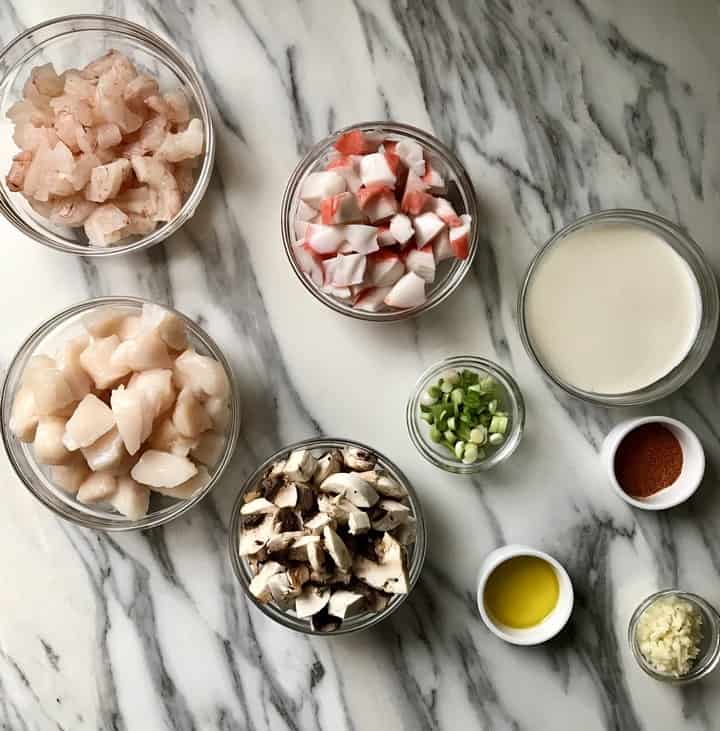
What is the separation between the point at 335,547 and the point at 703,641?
74 centimetres

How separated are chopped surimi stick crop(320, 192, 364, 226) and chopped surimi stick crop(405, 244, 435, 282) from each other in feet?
0.37

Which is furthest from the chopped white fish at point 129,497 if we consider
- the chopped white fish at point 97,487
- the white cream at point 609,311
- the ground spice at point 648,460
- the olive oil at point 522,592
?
the ground spice at point 648,460

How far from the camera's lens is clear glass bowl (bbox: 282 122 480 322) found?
5.00ft

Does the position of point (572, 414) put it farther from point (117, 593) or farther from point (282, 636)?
point (117, 593)

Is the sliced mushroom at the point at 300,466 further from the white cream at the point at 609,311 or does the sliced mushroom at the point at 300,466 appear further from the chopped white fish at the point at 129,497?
the white cream at the point at 609,311

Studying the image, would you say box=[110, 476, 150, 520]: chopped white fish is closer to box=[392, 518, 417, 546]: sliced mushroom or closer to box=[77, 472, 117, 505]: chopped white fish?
box=[77, 472, 117, 505]: chopped white fish

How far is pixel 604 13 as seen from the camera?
1609 mm

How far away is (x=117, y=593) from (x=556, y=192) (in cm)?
113

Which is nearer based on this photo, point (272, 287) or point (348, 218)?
point (348, 218)

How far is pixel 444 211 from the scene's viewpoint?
4.87 ft

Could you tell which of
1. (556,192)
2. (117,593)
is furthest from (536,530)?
(117,593)

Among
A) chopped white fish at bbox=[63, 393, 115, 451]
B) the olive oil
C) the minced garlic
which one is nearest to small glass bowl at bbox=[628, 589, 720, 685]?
the minced garlic

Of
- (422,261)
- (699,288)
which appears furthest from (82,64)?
(699,288)

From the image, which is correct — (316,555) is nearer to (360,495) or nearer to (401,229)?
(360,495)
